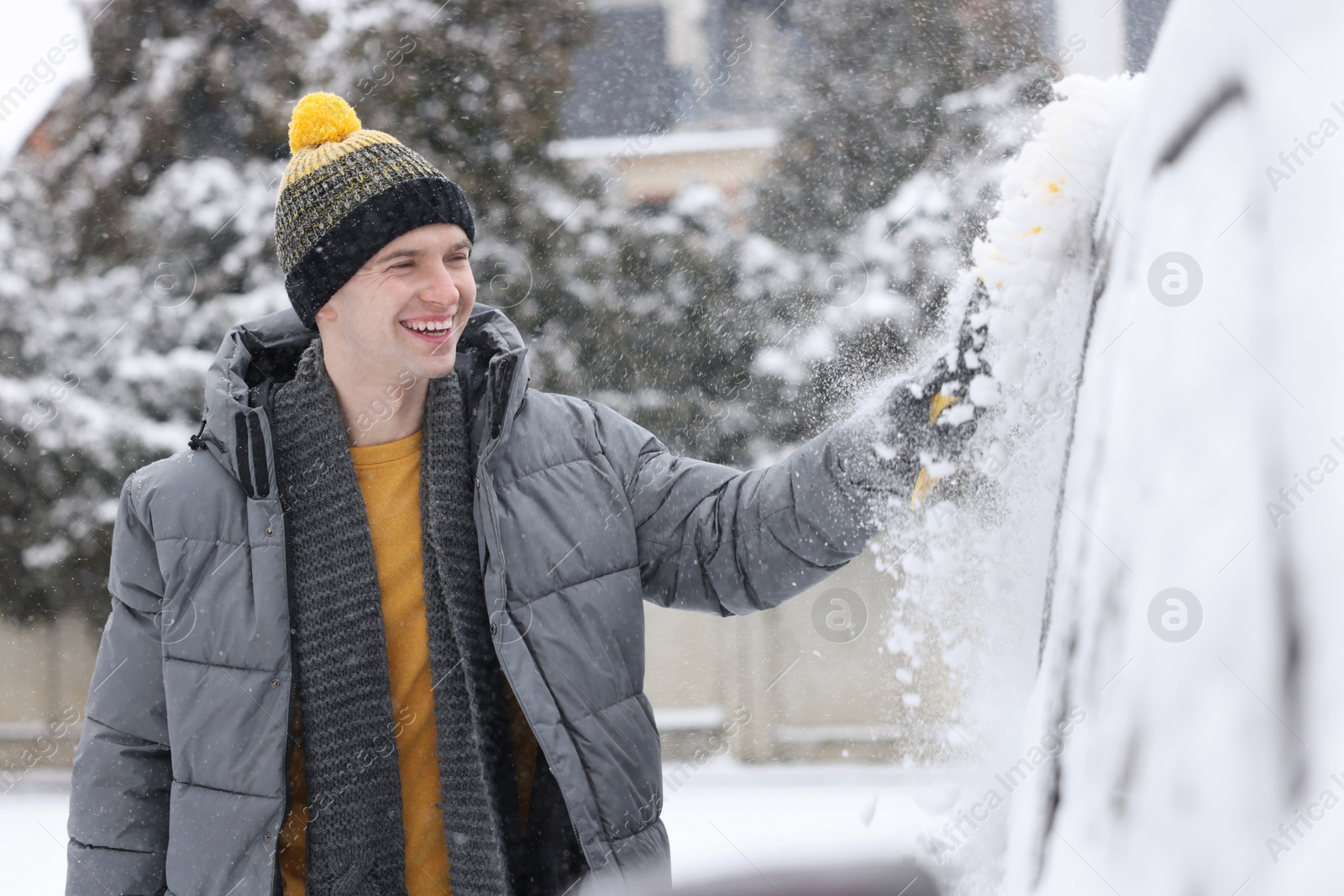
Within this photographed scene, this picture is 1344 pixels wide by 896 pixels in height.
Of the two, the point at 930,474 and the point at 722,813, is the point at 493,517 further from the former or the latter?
the point at 722,813

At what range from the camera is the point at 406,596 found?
5.66 ft

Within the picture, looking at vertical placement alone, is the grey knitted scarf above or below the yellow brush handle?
below

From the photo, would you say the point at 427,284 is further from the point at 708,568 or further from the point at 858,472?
the point at 858,472

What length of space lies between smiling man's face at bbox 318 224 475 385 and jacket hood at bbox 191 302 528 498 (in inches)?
2.7

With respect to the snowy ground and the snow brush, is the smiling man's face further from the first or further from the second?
the snowy ground

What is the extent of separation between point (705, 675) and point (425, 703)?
18.1ft

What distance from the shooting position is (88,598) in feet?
23.4

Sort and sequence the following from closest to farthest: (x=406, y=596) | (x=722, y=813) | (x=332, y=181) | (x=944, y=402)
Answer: (x=944, y=402)
(x=406, y=596)
(x=332, y=181)
(x=722, y=813)

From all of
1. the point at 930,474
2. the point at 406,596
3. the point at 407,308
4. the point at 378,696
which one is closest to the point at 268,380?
the point at 407,308

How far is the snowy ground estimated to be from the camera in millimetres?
4875

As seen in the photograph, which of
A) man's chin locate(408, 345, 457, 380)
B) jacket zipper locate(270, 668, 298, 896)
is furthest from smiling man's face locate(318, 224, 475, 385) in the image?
jacket zipper locate(270, 668, 298, 896)

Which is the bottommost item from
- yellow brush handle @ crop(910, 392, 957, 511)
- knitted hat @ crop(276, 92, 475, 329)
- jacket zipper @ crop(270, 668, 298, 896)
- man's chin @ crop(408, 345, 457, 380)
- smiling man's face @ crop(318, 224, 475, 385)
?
jacket zipper @ crop(270, 668, 298, 896)

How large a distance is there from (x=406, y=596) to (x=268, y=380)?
18.5 inches

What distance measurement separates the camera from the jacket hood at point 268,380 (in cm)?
170
